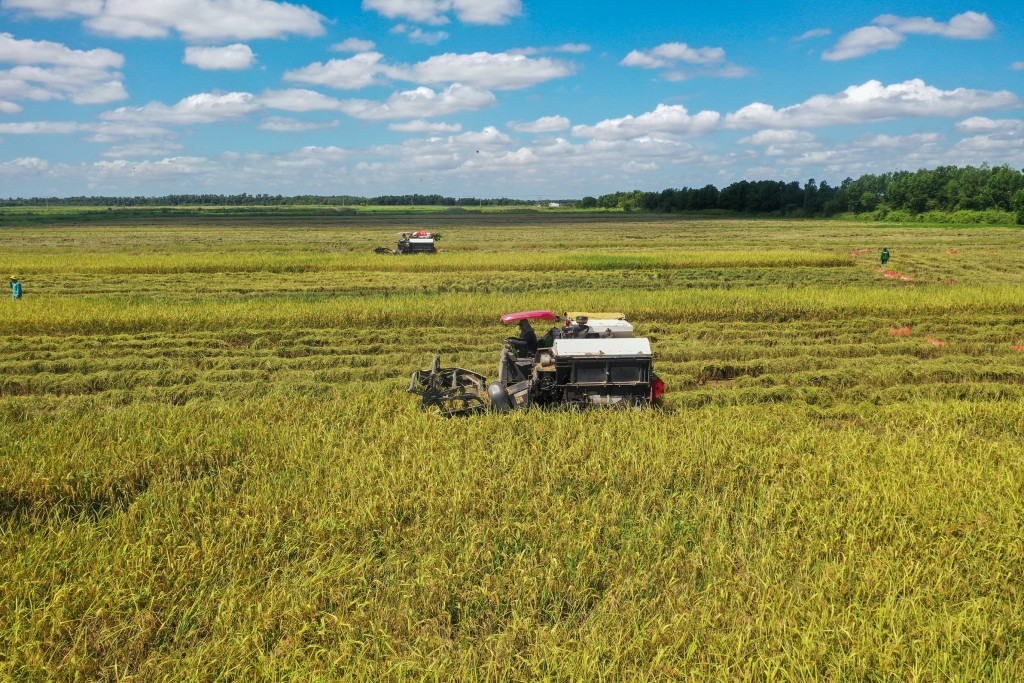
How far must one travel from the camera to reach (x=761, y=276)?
2416 centimetres

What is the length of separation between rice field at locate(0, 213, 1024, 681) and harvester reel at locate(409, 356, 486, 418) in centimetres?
38

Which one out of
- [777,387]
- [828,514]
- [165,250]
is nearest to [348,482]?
[828,514]

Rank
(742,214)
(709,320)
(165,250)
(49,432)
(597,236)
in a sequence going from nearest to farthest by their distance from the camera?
(49,432), (709,320), (165,250), (597,236), (742,214)

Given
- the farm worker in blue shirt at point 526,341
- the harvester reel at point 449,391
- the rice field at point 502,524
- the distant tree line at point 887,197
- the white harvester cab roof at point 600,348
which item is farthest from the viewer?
the distant tree line at point 887,197

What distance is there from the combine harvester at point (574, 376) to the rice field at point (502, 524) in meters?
0.43

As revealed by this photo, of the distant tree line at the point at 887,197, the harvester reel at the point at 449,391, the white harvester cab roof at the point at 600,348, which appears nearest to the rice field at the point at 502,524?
the harvester reel at the point at 449,391

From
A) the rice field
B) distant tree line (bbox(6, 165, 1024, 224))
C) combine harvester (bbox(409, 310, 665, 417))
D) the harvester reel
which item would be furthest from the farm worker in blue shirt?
distant tree line (bbox(6, 165, 1024, 224))

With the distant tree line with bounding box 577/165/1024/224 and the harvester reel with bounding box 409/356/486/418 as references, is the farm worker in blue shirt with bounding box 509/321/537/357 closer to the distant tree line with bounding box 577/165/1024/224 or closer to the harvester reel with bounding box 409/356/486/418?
the harvester reel with bounding box 409/356/486/418

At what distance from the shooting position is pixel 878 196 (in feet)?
301

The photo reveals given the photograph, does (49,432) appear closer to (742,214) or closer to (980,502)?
(980,502)

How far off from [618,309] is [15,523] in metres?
13.4

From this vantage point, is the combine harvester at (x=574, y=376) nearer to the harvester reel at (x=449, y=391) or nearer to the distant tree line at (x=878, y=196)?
the harvester reel at (x=449, y=391)

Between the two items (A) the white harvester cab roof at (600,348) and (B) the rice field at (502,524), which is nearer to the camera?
(B) the rice field at (502,524)

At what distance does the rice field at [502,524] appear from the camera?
3902mm
